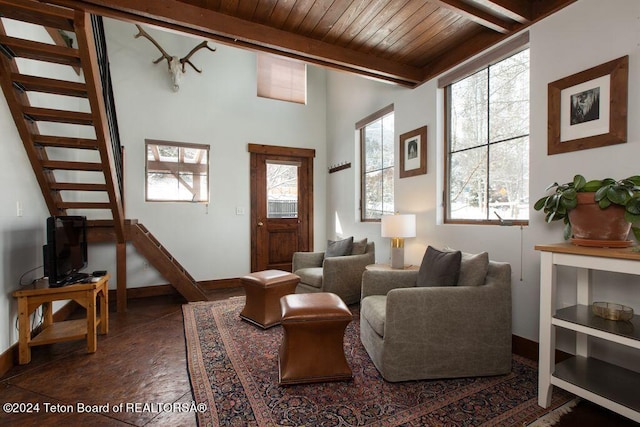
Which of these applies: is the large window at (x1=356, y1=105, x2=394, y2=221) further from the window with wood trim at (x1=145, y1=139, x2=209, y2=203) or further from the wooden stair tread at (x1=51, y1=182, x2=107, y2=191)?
the wooden stair tread at (x1=51, y1=182, x2=107, y2=191)

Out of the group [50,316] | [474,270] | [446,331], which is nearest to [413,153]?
[474,270]

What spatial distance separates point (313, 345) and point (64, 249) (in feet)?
7.48

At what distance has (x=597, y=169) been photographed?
1.83 metres

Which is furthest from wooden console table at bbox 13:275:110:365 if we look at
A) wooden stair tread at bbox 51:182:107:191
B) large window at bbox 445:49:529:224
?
large window at bbox 445:49:529:224

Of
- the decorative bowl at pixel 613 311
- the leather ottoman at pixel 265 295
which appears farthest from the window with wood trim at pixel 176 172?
the decorative bowl at pixel 613 311

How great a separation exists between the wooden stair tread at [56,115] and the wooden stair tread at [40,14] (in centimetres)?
61

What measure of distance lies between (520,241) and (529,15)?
1.64 m

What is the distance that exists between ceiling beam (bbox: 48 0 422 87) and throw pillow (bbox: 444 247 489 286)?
1.98 m

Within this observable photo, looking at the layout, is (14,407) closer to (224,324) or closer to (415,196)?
(224,324)

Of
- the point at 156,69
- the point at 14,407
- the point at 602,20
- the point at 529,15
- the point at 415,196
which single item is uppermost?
the point at 156,69

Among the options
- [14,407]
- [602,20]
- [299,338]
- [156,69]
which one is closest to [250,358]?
[299,338]

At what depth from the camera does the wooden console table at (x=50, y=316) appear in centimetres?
215

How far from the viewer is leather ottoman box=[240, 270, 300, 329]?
277 centimetres

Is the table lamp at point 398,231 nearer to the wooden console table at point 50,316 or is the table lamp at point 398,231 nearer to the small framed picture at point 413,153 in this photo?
the small framed picture at point 413,153
